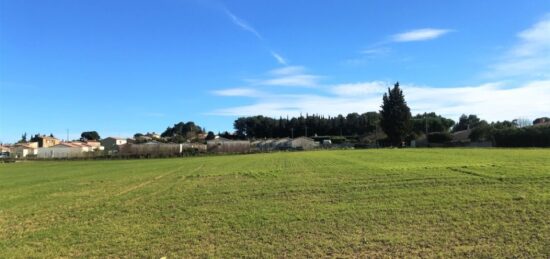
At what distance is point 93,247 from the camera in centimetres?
942

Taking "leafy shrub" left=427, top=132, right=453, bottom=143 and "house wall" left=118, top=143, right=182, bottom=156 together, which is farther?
"leafy shrub" left=427, top=132, right=453, bottom=143

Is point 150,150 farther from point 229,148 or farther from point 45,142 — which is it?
point 45,142

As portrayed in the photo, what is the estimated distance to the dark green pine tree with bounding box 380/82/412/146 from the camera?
116 m

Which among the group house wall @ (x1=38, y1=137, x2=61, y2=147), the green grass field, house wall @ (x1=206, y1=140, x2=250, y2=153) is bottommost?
the green grass field

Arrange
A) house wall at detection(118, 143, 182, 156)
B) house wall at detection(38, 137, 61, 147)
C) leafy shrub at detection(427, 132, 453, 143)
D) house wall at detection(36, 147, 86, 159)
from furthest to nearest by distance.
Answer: house wall at detection(38, 137, 61, 147), house wall at detection(36, 147, 86, 159), leafy shrub at detection(427, 132, 453, 143), house wall at detection(118, 143, 182, 156)

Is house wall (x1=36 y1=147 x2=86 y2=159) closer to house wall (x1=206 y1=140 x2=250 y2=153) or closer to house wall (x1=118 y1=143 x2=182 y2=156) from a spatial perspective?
house wall (x1=118 y1=143 x2=182 y2=156)

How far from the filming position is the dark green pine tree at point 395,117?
382 feet

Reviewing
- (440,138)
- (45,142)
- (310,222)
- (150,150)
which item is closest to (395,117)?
(440,138)

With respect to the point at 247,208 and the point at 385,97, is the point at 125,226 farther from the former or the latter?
the point at 385,97

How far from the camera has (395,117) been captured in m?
118

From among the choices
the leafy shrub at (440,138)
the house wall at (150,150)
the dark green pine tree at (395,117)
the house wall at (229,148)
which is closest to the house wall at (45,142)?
the house wall at (150,150)

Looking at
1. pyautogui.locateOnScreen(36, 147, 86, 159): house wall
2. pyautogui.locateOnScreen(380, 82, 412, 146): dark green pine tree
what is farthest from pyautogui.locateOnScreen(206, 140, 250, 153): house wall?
pyautogui.locateOnScreen(380, 82, 412, 146): dark green pine tree

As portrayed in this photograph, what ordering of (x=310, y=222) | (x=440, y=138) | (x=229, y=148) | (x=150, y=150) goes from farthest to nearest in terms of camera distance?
(x=229, y=148), (x=440, y=138), (x=150, y=150), (x=310, y=222)

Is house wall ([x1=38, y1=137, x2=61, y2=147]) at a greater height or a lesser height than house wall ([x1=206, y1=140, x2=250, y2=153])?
greater
